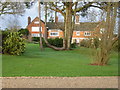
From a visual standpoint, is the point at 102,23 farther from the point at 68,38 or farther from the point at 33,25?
the point at 33,25

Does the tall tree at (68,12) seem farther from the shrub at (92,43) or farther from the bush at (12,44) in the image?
the shrub at (92,43)

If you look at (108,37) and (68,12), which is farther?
(68,12)

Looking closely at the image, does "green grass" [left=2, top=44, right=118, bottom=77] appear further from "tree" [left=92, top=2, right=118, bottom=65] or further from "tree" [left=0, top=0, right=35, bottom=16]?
"tree" [left=0, top=0, right=35, bottom=16]

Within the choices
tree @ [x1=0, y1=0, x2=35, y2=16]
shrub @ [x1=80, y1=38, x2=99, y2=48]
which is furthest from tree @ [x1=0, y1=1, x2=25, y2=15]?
shrub @ [x1=80, y1=38, x2=99, y2=48]

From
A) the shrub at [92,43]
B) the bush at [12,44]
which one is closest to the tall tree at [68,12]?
the bush at [12,44]

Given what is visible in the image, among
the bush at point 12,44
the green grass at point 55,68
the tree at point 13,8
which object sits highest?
the tree at point 13,8

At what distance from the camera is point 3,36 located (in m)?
16.5

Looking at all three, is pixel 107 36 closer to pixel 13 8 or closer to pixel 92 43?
pixel 92 43

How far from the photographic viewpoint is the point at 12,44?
641 inches

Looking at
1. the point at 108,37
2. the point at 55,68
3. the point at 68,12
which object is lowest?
the point at 55,68

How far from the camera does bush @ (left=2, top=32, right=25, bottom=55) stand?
1617 cm

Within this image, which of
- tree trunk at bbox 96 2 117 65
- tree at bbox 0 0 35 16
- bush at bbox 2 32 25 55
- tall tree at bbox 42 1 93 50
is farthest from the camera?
tall tree at bbox 42 1 93 50

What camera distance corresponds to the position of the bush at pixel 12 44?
16.2 meters

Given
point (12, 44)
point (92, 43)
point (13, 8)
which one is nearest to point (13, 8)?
point (13, 8)
